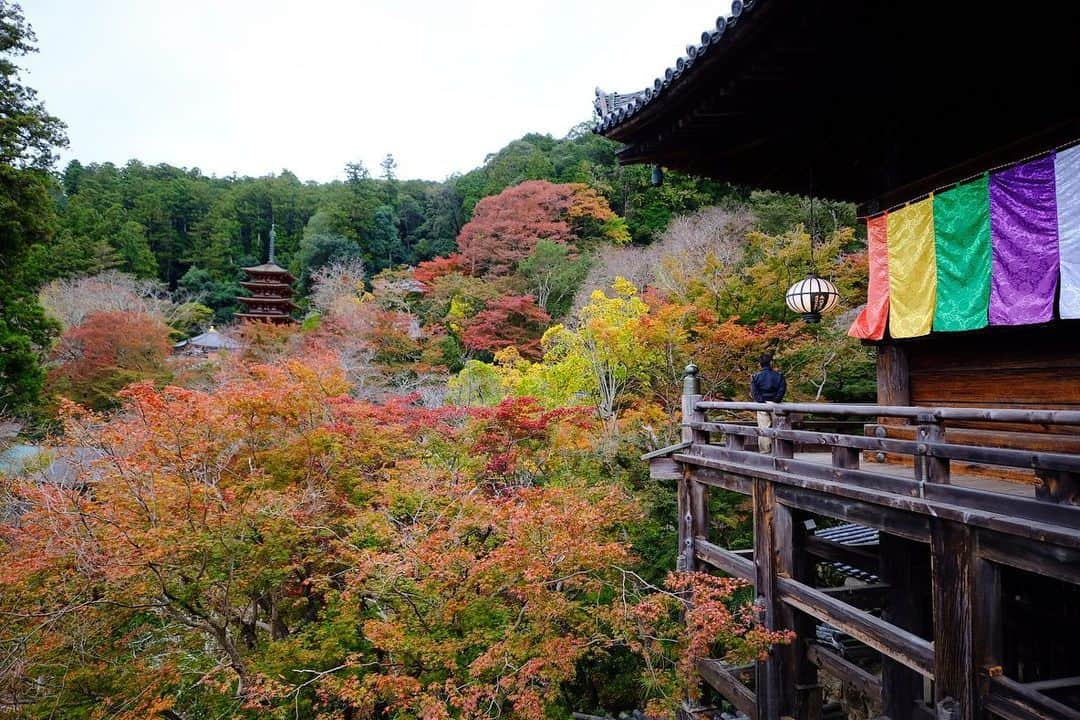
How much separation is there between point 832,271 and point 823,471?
9.10 metres

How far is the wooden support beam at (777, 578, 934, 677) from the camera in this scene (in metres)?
3.76

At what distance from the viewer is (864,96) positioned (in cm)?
455

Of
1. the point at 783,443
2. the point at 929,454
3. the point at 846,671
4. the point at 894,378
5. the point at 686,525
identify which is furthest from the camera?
the point at 686,525

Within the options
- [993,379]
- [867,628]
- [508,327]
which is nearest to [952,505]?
[867,628]

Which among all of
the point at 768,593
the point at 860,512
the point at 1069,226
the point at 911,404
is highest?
the point at 1069,226

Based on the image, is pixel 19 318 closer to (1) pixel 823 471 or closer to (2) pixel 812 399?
(1) pixel 823 471

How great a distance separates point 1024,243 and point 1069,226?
0.98 ft

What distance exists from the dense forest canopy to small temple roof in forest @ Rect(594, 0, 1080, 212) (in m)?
4.28

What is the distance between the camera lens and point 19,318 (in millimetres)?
12523

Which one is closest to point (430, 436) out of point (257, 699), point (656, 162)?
point (257, 699)

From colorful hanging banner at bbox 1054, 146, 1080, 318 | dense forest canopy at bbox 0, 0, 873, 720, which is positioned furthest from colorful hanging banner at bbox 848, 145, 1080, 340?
dense forest canopy at bbox 0, 0, 873, 720

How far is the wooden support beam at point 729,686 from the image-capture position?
5695 millimetres

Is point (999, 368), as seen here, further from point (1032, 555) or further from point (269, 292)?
point (269, 292)

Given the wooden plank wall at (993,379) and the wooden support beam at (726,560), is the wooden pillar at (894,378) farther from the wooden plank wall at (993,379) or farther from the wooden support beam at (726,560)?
the wooden support beam at (726,560)
